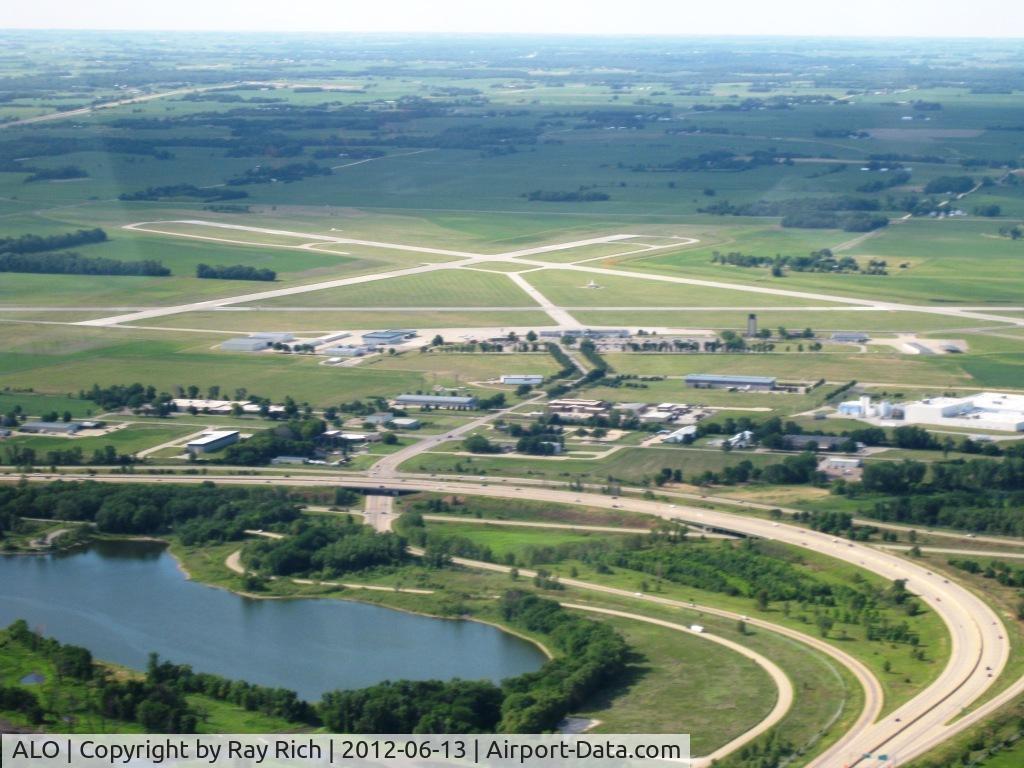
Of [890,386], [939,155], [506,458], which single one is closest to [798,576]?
[506,458]

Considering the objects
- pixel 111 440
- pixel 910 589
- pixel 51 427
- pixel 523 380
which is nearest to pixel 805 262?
pixel 523 380

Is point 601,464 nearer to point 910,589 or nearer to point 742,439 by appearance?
point 742,439

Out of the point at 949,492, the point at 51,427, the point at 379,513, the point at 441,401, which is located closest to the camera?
the point at 379,513

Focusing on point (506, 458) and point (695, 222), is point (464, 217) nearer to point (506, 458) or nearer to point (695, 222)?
point (695, 222)

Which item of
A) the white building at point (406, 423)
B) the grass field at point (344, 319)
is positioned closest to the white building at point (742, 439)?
the white building at point (406, 423)

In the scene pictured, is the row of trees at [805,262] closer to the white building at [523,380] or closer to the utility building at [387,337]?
the utility building at [387,337]

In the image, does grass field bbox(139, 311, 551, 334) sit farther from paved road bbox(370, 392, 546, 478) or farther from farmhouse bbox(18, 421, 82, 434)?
farmhouse bbox(18, 421, 82, 434)
